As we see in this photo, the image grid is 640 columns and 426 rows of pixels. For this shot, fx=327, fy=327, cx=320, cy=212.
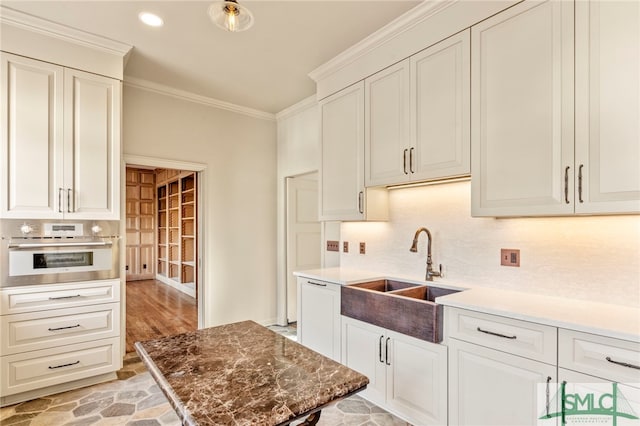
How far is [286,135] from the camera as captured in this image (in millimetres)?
4449

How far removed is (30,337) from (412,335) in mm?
2815

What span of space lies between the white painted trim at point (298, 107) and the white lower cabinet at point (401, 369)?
2640 mm

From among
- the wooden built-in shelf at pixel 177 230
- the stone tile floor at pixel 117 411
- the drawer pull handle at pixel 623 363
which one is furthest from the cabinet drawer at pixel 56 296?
the drawer pull handle at pixel 623 363

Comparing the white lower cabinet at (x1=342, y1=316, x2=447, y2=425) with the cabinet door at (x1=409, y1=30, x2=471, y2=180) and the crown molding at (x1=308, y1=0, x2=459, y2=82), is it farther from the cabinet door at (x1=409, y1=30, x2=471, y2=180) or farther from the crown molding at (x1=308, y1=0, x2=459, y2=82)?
the crown molding at (x1=308, y1=0, x2=459, y2=82)

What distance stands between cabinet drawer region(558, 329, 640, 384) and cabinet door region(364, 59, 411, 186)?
4.55 ft

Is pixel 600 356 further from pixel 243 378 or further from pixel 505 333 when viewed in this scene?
pixel 243 378

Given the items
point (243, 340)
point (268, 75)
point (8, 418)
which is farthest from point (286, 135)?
point (8, 418)

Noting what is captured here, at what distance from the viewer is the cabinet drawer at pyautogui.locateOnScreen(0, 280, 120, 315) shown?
2.43 metres

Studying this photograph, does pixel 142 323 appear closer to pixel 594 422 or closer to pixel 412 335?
pixel 412 335

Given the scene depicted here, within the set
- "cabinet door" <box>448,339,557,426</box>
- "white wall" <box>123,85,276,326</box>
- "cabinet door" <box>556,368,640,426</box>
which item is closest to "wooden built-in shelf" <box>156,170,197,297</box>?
"white wall" <box>123,85,276,326</box>

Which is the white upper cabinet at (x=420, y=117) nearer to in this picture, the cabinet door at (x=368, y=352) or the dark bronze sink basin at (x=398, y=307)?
the dark bronze sink basin at (x=398, y=307)

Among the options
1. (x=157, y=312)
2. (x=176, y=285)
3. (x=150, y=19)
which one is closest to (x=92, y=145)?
(x=150, y=19)

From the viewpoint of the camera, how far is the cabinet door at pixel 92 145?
2.64m

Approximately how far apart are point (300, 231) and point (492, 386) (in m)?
3.18
